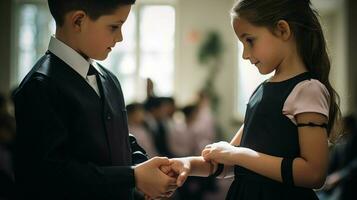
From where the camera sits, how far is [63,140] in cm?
129

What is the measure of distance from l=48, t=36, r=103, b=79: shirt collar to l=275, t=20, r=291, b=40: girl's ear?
0.50m

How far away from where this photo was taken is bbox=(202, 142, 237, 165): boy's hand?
1.45 m

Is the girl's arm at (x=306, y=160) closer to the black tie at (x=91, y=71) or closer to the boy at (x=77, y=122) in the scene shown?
the boy at (x=77, y=122)

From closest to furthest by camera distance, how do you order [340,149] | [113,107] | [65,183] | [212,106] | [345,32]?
[65,183] → [113,107] → [340,149] → [345,32] → [212,106]

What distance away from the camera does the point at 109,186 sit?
1338mm

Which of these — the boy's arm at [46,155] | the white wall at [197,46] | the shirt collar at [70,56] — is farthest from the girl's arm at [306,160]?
the white wall at [197,46]

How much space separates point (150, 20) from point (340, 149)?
157 inches

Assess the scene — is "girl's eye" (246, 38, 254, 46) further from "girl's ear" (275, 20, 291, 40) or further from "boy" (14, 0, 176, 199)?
"boy" (14, 0, 176, 199)

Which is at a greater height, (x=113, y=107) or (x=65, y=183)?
(x=113, y=107)

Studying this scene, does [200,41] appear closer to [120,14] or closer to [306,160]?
[120,14]

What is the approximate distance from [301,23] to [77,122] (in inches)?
24.6

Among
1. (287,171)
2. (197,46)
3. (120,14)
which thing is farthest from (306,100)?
(197,46)

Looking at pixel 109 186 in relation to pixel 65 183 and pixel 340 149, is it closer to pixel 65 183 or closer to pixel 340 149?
pixel 65 183

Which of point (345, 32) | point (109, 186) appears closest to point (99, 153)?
point (109, 186)
